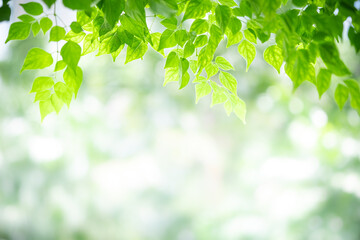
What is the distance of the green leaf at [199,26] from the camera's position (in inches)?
22.5

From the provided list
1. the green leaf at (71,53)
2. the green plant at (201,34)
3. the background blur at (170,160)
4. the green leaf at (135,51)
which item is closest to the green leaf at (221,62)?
the green plant at (201,34)

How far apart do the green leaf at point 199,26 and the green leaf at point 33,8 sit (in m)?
0.20

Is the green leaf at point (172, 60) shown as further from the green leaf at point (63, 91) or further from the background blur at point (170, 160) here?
the background blur at point (170, 160)

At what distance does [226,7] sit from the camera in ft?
1.73

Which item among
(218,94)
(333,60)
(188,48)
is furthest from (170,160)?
(333,60)

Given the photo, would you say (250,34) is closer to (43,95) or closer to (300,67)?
(300,67)

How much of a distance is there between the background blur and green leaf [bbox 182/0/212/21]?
4297 mm

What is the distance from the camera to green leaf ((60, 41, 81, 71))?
0.50 meters

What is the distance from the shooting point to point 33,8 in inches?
20.7

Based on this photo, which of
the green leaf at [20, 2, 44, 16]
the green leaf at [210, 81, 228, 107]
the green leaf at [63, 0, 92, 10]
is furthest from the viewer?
the green leaf at [210, 81, 228, 107]

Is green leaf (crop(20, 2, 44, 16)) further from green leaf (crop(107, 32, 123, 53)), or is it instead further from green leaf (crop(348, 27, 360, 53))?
green leaf (crop(348, 27, 360, 53))

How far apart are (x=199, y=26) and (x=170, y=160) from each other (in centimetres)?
480

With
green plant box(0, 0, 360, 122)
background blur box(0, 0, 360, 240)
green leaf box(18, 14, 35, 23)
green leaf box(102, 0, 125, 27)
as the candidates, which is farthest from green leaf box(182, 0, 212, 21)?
background blur box(0, 0, 360, 240)

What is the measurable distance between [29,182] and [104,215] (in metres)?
0.99
